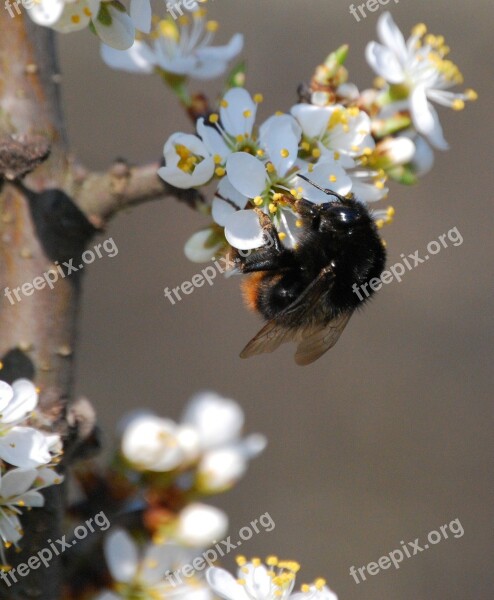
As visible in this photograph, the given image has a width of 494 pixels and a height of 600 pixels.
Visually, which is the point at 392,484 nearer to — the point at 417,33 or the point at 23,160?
the point at 417,33

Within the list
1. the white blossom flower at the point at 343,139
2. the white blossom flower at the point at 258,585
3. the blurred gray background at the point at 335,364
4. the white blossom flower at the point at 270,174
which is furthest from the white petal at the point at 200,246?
the blurred gray background at the point at 335,364

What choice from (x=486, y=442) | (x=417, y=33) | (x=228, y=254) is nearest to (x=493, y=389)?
(x=486, y=442)

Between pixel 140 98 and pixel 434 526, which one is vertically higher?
pixel 140 98

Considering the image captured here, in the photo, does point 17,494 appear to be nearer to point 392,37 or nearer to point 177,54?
point 177,54

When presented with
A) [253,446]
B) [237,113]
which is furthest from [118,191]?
[253,446]

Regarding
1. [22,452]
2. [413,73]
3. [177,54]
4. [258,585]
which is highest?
[177,54]

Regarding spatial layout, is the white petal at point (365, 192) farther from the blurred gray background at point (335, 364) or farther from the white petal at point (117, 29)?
the blurred gray background at point (335, 364)

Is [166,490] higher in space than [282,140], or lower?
lower
